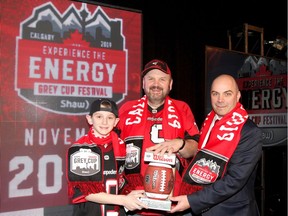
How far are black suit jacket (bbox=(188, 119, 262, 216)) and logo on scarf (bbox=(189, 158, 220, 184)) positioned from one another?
1.4 inches

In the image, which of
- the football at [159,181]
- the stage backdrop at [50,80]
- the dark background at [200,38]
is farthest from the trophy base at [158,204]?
the dark background at [200,38]

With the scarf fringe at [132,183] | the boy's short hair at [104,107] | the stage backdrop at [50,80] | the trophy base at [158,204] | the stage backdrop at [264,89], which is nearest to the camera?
the trophy base at [158,204]

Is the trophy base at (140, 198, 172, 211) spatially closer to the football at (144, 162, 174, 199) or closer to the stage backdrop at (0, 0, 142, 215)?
the football at (144, 162, 174, 199)

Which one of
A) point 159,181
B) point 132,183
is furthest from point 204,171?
point 132,183

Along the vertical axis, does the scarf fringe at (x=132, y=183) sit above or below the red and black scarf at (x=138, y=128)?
below

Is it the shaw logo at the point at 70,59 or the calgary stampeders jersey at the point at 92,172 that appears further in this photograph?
the shaw logo at the point at 70,59

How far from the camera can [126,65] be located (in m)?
2.86

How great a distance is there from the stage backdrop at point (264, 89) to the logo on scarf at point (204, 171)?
1991 millimetres

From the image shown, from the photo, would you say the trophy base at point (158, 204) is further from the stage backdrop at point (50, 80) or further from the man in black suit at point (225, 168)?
the stage backdrop at point (50, 80)

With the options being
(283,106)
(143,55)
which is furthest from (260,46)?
(143,55)

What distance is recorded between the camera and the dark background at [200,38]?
3.11 metres

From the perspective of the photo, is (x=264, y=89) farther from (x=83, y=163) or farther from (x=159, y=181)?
(x=83, y=163)

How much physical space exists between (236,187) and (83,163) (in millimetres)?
751

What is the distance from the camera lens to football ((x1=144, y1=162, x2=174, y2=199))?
1507 millimetres
